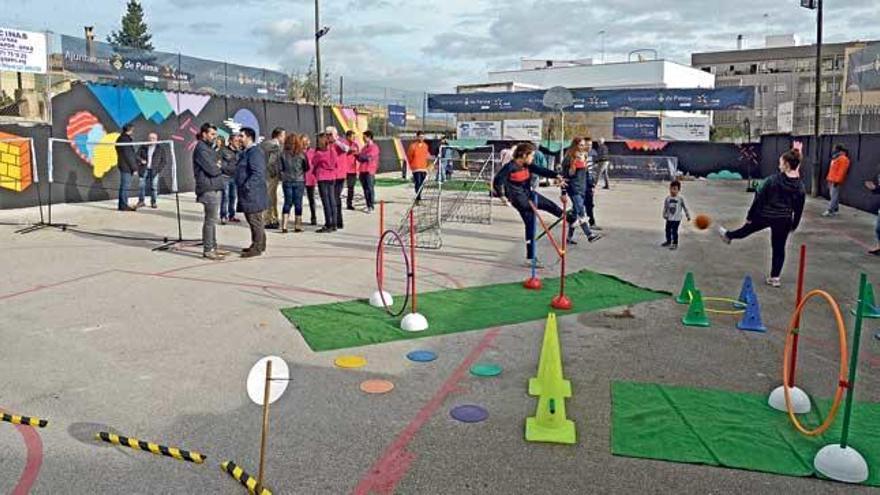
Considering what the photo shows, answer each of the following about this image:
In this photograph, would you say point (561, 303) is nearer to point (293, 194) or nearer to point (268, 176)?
point (293, 194)

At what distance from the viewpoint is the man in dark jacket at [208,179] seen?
10555 millimetres

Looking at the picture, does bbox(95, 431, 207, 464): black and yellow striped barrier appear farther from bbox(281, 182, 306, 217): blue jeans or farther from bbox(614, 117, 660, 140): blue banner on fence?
bbox(614, 117, 660, 140): blue banner on fence

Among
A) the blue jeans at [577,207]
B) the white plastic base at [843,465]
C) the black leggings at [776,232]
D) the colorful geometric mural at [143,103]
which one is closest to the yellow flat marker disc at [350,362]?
the white plastic base at [843,465]

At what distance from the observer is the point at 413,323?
23.1ft

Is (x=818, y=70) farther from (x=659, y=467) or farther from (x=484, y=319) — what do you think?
(x=659, y=467)

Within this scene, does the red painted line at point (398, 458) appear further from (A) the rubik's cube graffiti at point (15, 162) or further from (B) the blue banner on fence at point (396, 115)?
(B) the blue banner on fence at point (396, 115)

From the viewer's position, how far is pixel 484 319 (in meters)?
7.51

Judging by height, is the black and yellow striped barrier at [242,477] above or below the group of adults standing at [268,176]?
below

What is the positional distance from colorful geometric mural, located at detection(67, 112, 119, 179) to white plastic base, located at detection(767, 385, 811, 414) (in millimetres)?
16593

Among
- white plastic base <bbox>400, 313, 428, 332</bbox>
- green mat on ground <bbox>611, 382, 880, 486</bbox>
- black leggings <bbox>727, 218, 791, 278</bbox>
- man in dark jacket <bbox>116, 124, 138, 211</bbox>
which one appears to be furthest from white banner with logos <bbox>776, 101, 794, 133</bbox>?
green mat on ground <bbox>611, 382, 880, 486</bbox>

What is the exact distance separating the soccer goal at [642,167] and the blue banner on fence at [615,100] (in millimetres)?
5139

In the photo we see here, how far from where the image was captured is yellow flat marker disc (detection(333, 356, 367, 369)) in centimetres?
602

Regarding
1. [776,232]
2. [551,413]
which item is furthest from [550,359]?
[776,232]

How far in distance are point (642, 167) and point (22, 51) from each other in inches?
929
